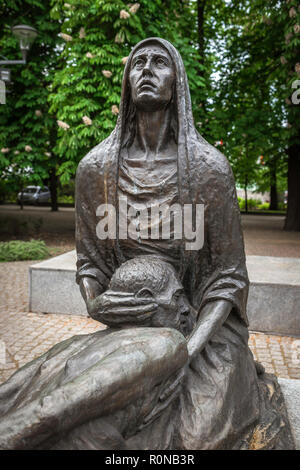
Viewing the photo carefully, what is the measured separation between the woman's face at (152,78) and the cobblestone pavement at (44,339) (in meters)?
3.21

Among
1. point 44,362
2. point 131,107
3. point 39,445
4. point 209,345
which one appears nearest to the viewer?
point 39,445

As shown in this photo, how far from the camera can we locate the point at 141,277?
210cm

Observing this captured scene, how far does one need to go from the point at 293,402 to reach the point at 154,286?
4.87ft

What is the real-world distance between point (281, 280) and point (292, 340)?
814mm

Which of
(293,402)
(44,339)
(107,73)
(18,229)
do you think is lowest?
(44,339)

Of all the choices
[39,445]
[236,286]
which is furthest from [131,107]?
[39,445]

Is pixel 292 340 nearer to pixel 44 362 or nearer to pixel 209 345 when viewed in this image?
pixel 209 345

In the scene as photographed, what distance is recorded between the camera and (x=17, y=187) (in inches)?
516

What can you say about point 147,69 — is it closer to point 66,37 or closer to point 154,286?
point 154,286

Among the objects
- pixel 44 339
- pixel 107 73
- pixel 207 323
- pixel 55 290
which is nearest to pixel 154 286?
pixel 207 323

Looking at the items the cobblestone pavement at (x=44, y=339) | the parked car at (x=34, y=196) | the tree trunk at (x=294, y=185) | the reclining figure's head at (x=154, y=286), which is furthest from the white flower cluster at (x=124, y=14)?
the parked car at (x=34, y=196)

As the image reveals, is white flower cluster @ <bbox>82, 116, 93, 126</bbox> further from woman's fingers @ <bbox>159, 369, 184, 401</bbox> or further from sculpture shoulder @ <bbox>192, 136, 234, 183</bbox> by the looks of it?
woman's fingers @ <bbox>159, 369, 184, 401</bbox>

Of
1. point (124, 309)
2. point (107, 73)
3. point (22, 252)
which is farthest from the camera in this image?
point (22, 252)

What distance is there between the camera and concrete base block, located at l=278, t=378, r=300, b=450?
2457mm
